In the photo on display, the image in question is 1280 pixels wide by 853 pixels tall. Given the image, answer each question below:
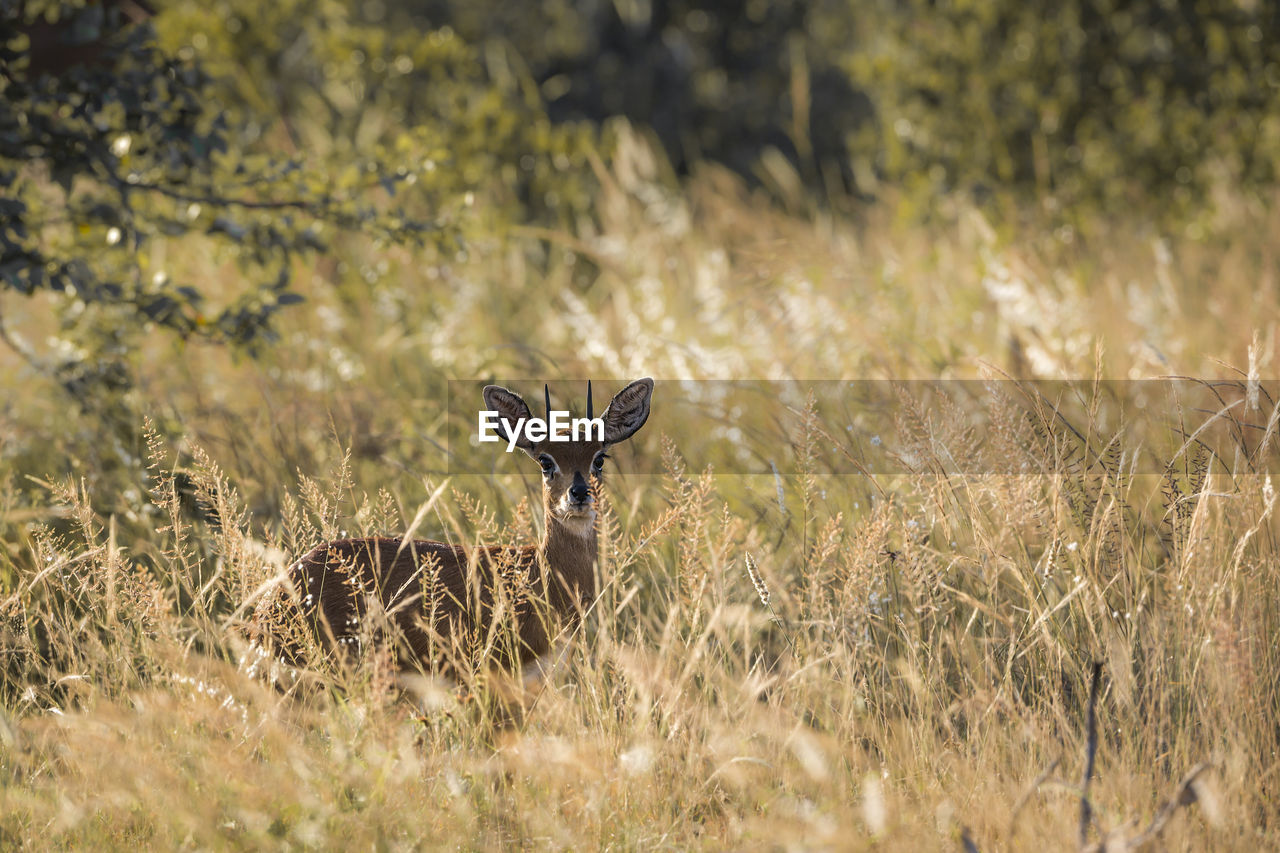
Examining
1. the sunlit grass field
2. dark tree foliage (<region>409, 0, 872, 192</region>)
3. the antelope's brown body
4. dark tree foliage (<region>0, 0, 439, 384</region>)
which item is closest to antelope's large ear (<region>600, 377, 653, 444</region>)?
the sunlit grass field

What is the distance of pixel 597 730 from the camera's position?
264 cm

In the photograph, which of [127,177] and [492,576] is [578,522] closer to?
[492,576]

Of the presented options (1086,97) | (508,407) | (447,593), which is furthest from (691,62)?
(447,593)

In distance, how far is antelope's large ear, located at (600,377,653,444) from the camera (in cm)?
296

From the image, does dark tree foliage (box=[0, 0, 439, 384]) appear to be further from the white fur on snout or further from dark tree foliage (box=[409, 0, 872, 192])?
dark tree foliage (box=[409, 0, 872, 192])

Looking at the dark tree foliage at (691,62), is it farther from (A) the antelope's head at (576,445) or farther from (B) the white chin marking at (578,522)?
(B) the white chin marking at (578,522)

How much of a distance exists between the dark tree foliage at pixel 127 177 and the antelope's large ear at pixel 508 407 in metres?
1.75

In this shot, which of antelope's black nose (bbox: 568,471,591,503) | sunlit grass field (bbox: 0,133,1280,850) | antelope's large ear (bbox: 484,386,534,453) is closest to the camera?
sunlit grass field (bbox: 0,133,1280,850)

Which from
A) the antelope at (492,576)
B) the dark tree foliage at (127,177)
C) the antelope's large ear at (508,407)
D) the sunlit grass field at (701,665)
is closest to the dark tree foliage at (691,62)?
the dark tree foliage at (127,177)

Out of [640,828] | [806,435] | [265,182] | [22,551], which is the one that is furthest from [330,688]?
[265,182]

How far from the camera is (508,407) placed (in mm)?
3062

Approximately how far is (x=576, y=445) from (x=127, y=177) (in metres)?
3.05

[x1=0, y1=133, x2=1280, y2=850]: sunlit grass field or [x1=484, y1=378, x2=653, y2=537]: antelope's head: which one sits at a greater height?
[x1=484, y1=378, x2=653, y2=537]: antelope's head

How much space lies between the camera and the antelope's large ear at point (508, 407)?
2994 millimetres
